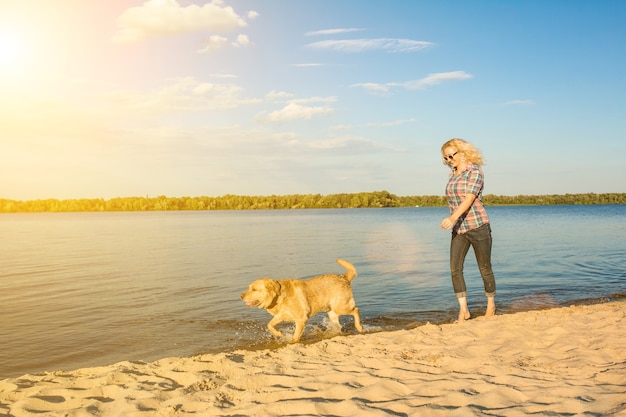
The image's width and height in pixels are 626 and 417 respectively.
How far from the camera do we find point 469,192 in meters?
7.34

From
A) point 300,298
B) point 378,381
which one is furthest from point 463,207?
point 378,381

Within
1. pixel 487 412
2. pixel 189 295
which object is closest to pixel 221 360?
pixel 487 412

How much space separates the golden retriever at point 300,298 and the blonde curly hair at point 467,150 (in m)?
2.79

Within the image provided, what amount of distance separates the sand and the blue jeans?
1030mm

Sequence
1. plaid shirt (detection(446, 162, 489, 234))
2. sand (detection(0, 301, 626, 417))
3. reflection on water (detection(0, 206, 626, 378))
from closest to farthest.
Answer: sand (detection(0, 301, 626, 417)), plaid shirt (detection(446, 162, 489, 234)), reflection on water (detection(0, 206, 626, 378))

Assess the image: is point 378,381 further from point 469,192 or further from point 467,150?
point 467,150

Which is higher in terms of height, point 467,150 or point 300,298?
point 467,150

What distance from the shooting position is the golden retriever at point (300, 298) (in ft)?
24.6

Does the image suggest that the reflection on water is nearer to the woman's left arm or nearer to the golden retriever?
the golden retriever

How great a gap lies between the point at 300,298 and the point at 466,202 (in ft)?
10.2

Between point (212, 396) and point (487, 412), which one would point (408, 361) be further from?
point (212, 396)

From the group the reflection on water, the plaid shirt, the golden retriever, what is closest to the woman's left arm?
the plaid shirt

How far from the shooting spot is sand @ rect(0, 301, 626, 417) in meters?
4.02

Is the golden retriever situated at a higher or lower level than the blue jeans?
lower
